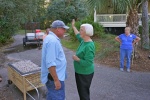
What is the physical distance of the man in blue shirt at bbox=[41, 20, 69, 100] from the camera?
8.52 ft

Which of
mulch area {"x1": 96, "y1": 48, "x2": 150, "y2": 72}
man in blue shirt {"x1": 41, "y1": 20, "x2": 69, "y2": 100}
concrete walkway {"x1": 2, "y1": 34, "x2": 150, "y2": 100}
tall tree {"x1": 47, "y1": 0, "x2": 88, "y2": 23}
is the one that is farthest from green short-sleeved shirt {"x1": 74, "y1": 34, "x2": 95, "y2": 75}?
tall tree {"x1": 47, "y1": 0, "x2": 88, "y2": 23}

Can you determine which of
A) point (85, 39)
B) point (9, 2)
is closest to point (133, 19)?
point (85, 39)

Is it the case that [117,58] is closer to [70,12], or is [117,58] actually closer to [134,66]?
[134,66]

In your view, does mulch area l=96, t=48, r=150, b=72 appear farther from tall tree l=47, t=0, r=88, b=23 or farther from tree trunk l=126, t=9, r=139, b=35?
tall tree l=47, t=0, r=88, b=23

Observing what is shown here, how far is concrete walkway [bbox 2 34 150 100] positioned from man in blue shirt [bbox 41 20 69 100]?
1625 mm

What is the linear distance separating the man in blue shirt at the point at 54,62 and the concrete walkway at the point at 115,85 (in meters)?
1.62

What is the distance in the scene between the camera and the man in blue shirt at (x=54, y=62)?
2.60m

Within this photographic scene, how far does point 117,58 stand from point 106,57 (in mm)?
512

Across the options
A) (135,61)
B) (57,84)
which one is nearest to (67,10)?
(135,61)

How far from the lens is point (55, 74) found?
2.64 metres

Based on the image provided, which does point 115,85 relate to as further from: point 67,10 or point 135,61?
point 67,10

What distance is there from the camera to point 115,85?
517 cm

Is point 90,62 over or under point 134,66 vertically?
over

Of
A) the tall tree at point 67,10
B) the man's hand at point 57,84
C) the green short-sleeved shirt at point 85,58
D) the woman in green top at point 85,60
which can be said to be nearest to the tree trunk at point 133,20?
the woman in green top at point 85,60
